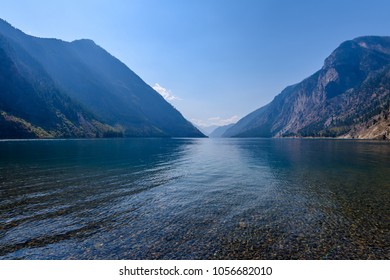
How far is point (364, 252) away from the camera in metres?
14.1

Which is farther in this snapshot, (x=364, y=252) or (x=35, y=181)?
(x=35, y=181)

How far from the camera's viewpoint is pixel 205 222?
61.5 ft
